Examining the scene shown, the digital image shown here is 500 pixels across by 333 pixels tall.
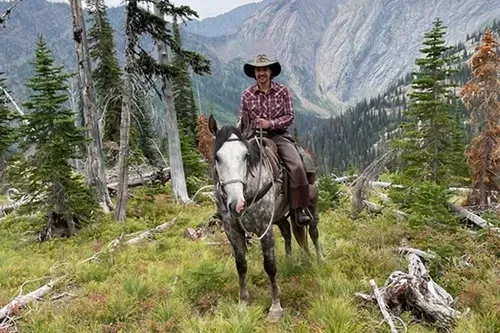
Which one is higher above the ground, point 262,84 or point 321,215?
point 262,84

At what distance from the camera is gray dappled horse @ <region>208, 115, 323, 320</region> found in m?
5.64

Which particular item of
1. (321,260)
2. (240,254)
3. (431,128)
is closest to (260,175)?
(240,254)

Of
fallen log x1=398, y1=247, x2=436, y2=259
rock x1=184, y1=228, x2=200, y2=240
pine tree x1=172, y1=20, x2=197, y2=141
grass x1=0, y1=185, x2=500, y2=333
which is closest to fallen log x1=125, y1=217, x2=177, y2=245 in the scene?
grass x1=0, y1=185, x2=500, y2=333

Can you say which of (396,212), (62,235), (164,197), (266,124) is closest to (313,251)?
(266,124)

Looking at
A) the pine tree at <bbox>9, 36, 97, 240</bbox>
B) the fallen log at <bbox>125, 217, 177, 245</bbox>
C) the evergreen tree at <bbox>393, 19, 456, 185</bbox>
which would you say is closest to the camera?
the fallen log at <bbox>125, 217, 177, 245</bbox>

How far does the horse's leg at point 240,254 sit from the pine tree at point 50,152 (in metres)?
8.51

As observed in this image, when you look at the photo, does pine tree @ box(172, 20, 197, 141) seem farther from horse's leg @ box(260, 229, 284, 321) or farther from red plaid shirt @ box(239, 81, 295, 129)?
horse's leg @ box(260, 229, 284, 321)

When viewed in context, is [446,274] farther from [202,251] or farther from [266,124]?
[202,251]

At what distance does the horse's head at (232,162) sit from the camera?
541cm

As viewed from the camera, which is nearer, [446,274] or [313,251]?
[446,274]

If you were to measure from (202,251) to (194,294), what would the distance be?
126 inches

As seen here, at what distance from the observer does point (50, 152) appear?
13.0 metres

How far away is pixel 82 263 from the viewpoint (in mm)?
9508

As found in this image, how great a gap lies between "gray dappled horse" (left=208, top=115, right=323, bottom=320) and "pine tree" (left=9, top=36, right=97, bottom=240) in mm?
8525
